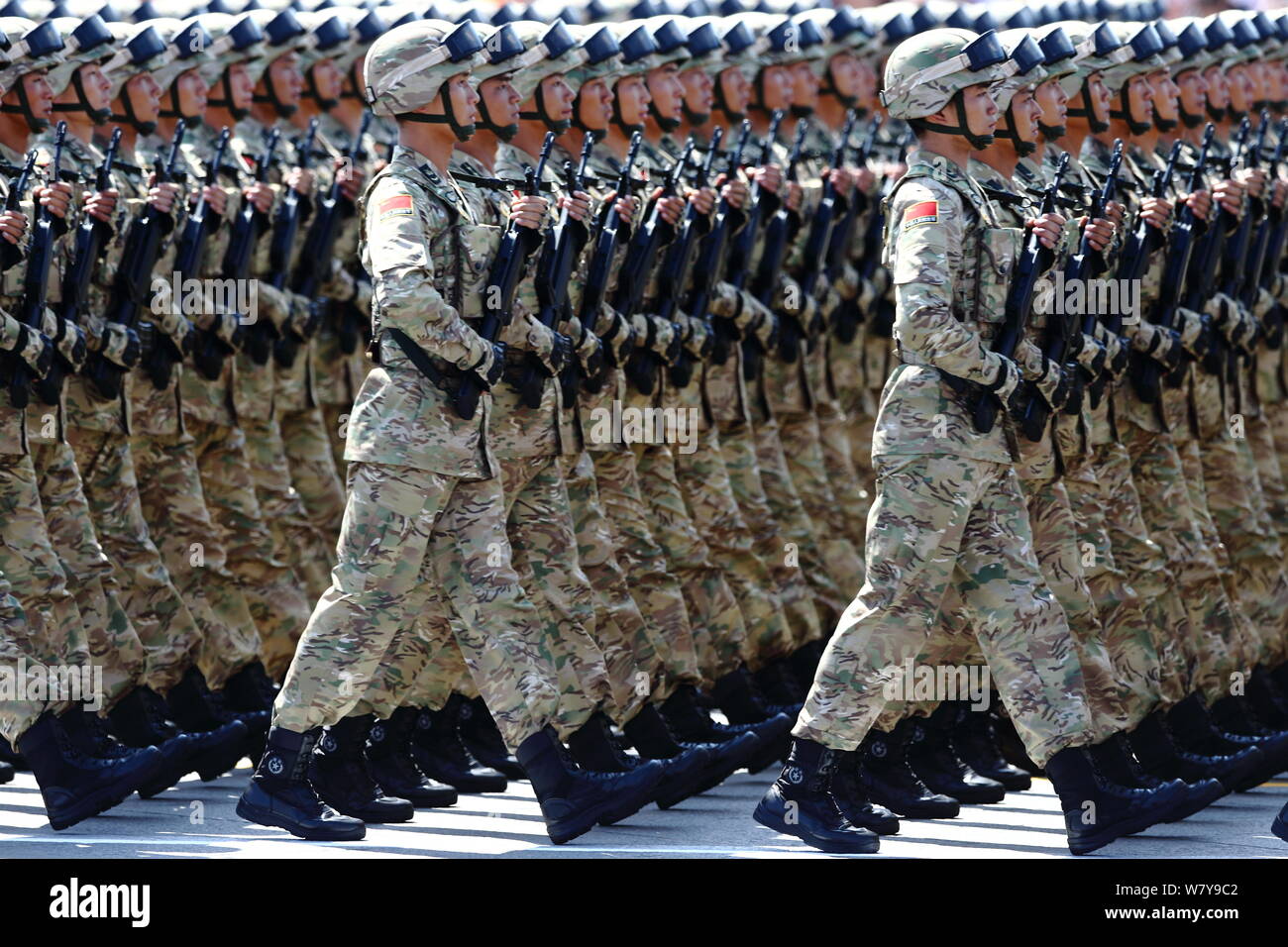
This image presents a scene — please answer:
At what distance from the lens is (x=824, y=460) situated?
1018 centimetres

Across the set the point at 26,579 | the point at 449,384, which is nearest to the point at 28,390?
the point at 26,579

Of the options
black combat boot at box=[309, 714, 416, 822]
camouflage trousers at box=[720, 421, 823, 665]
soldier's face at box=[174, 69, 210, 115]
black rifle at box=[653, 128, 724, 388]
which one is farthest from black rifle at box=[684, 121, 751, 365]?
black combat boot at box=[309, 714, 416, 822]

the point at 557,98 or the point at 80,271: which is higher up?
the point at 557,98

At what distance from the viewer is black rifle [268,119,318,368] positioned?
939 centimetres

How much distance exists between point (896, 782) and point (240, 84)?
3.91 meters

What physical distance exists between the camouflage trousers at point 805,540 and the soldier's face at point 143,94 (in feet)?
8.14

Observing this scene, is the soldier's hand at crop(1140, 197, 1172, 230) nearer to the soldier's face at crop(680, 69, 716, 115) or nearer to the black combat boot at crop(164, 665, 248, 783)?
the soldier's face at crop(680, 69, 716, 115)

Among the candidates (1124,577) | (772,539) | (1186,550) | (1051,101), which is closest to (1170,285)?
(1186,550)

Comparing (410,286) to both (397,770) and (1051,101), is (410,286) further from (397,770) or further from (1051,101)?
(1051,101)

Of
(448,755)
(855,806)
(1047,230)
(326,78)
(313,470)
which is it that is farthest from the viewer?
(326,78)

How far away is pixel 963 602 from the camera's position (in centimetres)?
714
